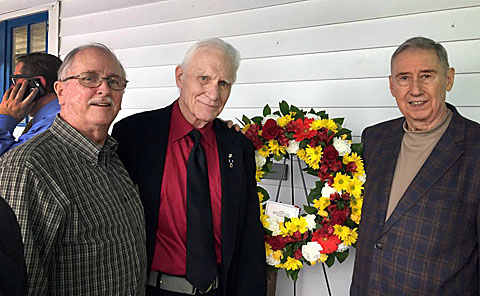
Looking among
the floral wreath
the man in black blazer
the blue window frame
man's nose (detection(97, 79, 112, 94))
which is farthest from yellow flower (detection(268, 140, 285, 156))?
the blue window frame

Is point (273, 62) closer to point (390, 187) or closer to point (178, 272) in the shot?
point (390, 187)

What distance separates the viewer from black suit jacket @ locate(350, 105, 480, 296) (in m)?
1.65

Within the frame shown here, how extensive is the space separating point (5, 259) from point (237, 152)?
4.87 ft

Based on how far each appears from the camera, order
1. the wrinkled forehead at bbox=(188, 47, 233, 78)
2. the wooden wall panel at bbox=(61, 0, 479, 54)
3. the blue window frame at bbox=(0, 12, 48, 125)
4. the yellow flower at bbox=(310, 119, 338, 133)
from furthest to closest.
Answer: the blue window frame at bbox=(0, 12, 48, 125) → the wooden wall panel at bbox=(61, 0, 479, 54) → the yellow flower at bbox=(310, 119, 338, 133) → the wrinkled forehead at bbox=(188, 47, 233, 78)

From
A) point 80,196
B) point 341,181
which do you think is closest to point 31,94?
point 80,196

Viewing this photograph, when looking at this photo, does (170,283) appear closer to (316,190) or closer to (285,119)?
(316,190)

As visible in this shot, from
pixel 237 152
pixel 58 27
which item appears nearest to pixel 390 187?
pixel 237 152

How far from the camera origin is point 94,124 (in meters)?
1.50

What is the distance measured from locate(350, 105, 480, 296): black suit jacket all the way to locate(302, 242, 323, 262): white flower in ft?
1.15

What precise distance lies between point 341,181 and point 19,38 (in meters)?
3.88

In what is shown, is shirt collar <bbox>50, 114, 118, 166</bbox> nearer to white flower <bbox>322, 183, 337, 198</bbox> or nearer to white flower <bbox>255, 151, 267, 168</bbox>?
white flower <bbox>255, 151, 267, 168</bbox>

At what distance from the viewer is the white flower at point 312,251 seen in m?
2.22

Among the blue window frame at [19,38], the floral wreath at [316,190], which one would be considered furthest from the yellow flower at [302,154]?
the blue window frame at [19,38]

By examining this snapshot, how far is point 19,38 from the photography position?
4.50 metres
